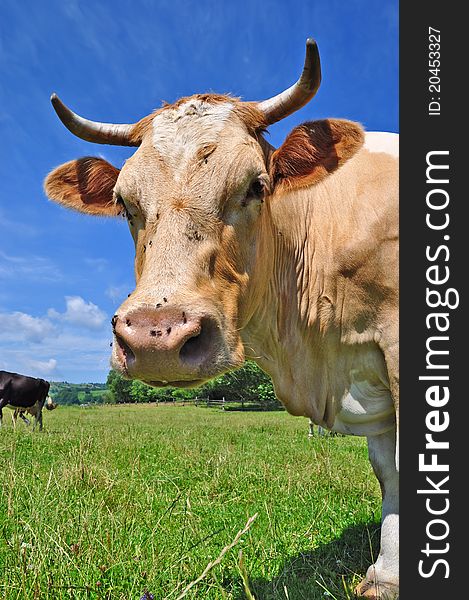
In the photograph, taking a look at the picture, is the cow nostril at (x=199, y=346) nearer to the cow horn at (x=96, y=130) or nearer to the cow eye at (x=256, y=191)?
the cow eye at (x=256, y=191)

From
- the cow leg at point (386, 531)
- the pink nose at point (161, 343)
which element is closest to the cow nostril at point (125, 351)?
the pink nose at point (161, 343)

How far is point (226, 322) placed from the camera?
2.61m

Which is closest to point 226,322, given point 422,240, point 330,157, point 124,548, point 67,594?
point 422,240

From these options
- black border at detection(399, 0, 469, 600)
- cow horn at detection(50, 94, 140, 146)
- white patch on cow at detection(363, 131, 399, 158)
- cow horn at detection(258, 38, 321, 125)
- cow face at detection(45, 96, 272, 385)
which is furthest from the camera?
white patch on cow at detection(363, 131, 399, 158)

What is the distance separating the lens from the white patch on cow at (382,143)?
380cm

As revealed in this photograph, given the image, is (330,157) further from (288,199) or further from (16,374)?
(16,374)

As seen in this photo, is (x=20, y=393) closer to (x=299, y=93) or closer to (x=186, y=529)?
(x=186, y=529)

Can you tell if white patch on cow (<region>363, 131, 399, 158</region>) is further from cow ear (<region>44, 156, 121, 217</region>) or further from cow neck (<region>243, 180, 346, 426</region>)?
cow ear (<region>44, 156, 121, 217</region>)

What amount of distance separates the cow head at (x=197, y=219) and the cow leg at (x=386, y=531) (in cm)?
165

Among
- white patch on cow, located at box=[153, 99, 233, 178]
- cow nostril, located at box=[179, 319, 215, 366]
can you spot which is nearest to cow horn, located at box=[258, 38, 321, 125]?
white patch on cow, located at box=[153, 99, 233, 178]

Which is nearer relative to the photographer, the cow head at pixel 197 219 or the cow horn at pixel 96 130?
the cow head at pixel 197 219

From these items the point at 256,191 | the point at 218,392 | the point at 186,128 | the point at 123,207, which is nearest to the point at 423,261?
the point at 256,191

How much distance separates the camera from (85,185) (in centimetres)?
392

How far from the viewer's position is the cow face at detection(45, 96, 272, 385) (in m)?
2.28
